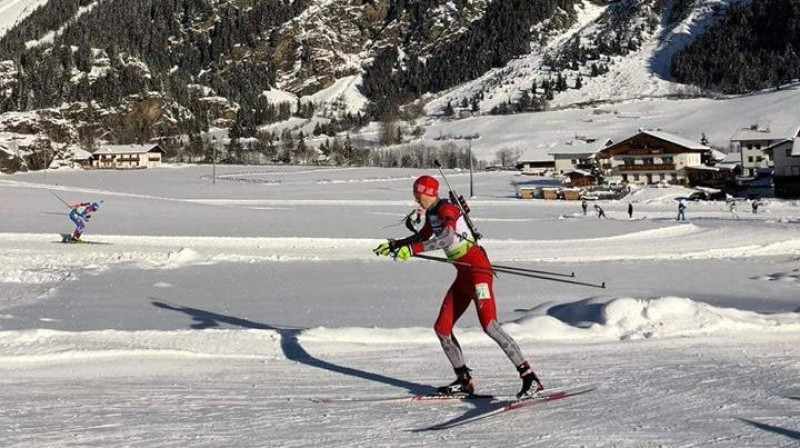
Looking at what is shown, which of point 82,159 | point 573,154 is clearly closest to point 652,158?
point 573,154

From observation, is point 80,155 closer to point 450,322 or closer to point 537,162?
point 537,162

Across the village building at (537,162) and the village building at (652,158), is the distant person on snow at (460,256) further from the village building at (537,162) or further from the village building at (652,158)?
the village building at (537,162)

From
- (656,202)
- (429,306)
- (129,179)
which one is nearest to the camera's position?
(429,306)

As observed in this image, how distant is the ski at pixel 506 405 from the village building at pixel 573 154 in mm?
101762

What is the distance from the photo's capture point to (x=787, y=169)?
71.2 meters

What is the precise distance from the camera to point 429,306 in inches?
587

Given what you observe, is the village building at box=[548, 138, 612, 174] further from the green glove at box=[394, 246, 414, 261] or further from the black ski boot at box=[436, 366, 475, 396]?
the green glove at box=[394, 246, 414, 261]

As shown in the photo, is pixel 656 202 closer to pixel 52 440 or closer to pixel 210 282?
pixel 210 282

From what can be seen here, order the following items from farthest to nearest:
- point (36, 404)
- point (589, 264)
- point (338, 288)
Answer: point (589, 264) < point (338, 288) < point (36, 404)

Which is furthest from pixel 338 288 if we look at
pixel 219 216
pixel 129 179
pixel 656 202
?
pixel 129 179

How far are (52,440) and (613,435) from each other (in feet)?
12.5

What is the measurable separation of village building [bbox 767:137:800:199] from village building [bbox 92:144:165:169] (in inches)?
4182

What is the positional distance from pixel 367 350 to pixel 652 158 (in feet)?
299

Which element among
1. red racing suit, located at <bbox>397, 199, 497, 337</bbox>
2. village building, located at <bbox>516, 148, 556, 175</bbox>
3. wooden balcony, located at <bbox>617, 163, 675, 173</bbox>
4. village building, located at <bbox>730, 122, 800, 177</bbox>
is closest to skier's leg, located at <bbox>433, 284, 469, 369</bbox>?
red racing suit, located at <bbox>397, 199, 497, 337</bbox>
